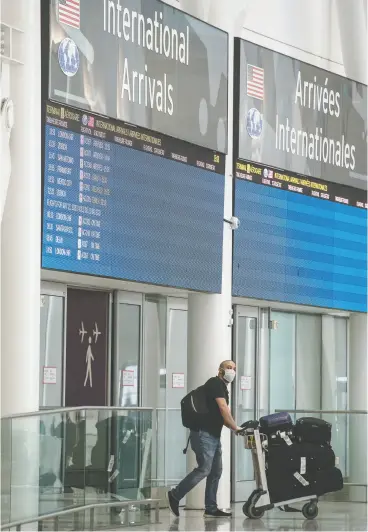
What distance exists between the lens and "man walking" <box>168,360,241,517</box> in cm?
1365

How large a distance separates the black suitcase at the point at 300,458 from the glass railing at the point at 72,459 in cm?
137

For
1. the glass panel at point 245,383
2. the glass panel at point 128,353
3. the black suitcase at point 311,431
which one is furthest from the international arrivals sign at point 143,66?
the glass panel at point 245,383

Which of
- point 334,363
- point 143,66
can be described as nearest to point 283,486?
point 143,66

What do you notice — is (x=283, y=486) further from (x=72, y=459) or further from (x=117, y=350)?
(x=72, y=459)

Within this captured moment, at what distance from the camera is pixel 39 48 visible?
12062mm

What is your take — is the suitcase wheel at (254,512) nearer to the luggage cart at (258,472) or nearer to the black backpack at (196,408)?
the luggage cart at (258,472)

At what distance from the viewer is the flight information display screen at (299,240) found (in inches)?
608

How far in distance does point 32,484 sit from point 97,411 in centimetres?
138

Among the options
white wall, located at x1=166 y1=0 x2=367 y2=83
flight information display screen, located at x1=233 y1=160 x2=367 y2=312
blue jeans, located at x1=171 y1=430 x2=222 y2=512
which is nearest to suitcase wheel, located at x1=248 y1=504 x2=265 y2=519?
blue jeans, located at x1=171 y1=430 x2=222 y2=512

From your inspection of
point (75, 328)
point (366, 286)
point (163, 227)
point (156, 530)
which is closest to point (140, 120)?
point (163, 227)

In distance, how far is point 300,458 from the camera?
551 inches

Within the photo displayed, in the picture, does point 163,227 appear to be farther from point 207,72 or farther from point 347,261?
point 347,261

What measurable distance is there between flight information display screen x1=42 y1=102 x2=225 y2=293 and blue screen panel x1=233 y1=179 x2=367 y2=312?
1.93 feet

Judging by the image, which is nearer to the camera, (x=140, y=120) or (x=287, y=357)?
(x=140, y=120)
